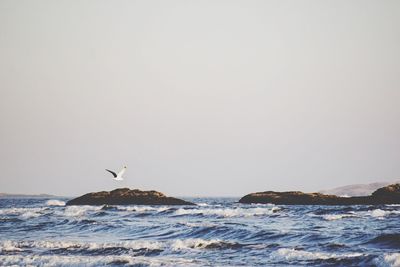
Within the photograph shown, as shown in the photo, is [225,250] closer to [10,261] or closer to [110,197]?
[10,261]

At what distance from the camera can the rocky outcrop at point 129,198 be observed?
63.0m

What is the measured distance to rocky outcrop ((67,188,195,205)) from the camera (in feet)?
207

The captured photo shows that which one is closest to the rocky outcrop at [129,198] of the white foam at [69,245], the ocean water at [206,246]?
the ocean water at [206,246]

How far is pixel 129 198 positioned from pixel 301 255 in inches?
→ 1905

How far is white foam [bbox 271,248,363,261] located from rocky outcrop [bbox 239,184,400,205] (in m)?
41.7

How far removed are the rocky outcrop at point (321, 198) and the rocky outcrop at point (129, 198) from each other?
10.3 meters

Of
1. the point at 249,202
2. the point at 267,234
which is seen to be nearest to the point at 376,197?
the point at 249,202

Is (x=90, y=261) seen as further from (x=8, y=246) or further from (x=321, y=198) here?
(x=321, y=198)

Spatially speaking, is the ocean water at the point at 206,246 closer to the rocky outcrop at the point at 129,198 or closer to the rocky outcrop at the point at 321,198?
the rocky outcrop at the point at 321,198

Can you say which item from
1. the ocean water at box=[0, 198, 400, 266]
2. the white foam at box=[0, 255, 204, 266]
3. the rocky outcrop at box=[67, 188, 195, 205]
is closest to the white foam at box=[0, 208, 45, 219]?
the rocky outcrop at box=[67, 188, 195, 205]

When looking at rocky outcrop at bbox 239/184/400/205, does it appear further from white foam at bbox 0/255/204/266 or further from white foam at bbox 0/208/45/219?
white foam at bbox 0/255/204/266

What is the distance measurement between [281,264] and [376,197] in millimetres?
45713

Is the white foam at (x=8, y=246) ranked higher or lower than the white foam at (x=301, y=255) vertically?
higher

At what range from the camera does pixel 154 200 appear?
63.0 meters
